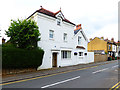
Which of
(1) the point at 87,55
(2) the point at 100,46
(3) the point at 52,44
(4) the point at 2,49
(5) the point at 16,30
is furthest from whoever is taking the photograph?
(2) the point at 100,46

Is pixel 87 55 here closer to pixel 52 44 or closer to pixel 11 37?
pixel 52 44

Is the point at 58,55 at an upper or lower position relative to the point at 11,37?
lower

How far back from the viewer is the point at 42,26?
12.8m

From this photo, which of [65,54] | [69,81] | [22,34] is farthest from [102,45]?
[22,34]

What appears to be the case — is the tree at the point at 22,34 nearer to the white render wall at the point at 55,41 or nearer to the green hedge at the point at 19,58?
the green hedge at the point at 19,58

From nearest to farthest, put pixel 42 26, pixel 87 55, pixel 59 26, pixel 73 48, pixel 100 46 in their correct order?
1. pixel 42 26
2. pixel 59 26
3. pixel 73 48
4. pixel 87 55
5. pixel 100 46

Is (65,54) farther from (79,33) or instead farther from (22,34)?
(22,34)

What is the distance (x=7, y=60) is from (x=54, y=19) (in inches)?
369

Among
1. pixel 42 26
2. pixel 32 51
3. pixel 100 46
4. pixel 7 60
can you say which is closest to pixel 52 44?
pixel 42 26

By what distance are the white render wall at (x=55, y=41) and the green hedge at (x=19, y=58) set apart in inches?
71.5

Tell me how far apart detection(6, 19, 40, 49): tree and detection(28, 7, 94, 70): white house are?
8.14ft

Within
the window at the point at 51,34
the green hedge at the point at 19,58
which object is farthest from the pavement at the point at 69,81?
the window at the point at 51,34

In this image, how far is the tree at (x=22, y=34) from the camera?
9496 millimetres

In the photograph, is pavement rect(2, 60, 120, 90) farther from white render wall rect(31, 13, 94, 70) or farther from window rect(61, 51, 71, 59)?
window rect(61, 51, 71, 59)
